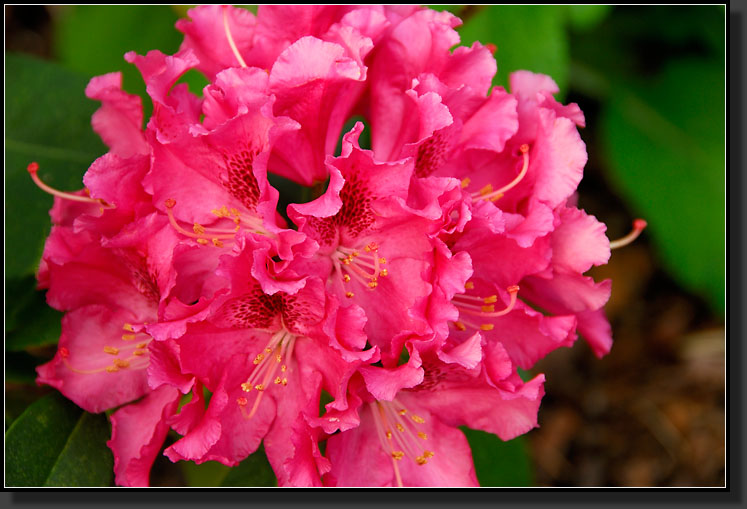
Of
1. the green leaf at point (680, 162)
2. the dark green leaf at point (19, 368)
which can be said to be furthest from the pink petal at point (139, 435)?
the green leaf at point (680, 162)

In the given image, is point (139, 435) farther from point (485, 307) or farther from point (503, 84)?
point (503, 84)

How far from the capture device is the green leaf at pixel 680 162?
202 centimetres

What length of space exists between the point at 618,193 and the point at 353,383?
5.72ft

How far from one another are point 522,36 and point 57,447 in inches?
42.6

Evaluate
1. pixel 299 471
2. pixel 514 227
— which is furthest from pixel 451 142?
pixel 299 471

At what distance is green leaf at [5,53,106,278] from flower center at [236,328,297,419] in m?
0.50

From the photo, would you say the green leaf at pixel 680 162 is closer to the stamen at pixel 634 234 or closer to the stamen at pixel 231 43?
the stamen at pixel 634 234

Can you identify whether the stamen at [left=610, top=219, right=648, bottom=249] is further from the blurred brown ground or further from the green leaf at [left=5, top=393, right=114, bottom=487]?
the blurred brown ground

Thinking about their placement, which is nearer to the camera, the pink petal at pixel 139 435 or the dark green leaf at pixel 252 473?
the pink petal at pixel 139 435

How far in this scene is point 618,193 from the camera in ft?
7.84

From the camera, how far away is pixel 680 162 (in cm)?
214

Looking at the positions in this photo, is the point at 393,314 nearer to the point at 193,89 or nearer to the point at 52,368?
the point at 52,368

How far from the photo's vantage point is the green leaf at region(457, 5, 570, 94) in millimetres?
1429

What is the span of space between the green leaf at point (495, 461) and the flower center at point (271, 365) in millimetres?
536
